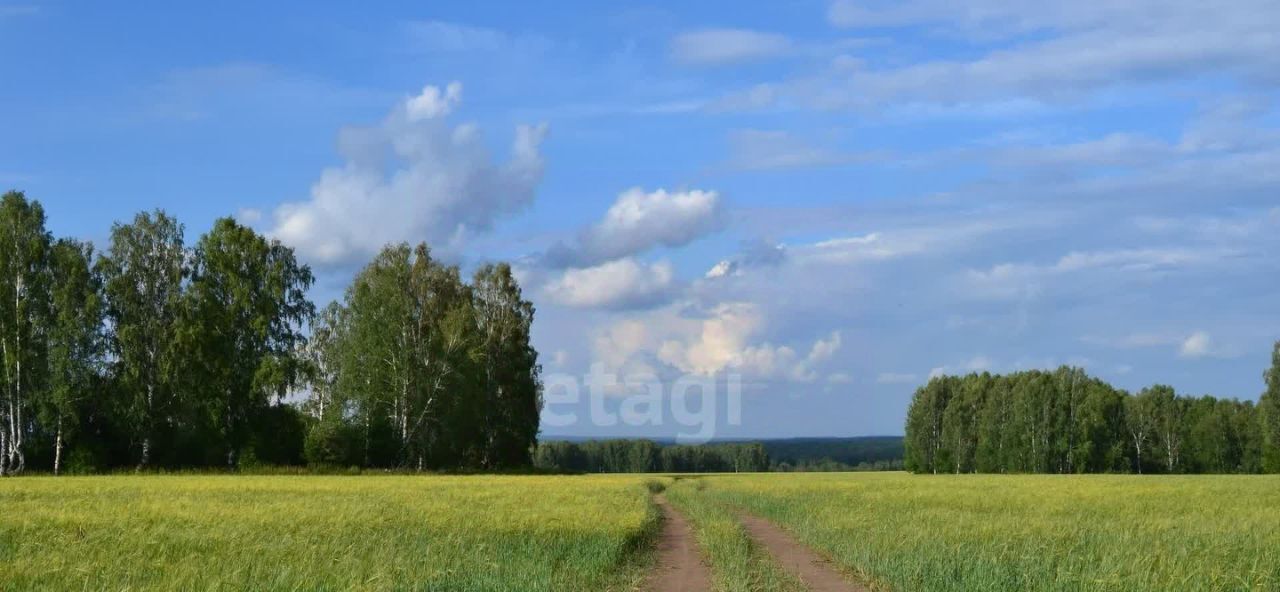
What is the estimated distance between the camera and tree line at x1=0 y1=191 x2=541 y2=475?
5316 cm

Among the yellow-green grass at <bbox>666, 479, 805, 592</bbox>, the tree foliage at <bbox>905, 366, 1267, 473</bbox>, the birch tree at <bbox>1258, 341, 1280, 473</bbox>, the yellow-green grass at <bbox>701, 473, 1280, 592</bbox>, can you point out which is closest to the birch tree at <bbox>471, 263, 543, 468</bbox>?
the yellow-green grass at <bbox>701, 473, 1280, 592</bbox>

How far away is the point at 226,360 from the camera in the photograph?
189 ft

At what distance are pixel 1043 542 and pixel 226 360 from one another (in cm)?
4739

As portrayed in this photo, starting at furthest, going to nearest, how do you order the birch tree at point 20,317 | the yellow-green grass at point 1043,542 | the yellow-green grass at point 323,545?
1. the birch tree at point 20,317
2. the yellow-green grass at point 1043,542
3. the yellow-green grass at point 323,545

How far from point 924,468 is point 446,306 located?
3070 inches

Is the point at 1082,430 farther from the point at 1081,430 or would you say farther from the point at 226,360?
the point at 226,360

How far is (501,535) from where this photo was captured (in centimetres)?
1972

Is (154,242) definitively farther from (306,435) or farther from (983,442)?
(983,442)

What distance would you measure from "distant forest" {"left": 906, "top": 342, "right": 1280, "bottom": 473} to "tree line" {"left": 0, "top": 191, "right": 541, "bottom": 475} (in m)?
62.6

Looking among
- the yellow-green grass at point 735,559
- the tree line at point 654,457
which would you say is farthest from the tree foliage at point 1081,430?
the yellow-green grass at point 735,559

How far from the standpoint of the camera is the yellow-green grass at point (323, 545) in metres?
12.9

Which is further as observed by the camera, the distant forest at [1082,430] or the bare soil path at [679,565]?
the distant forest at [1082,430]

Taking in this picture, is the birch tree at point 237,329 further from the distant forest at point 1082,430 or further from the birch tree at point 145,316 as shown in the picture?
the distant forest at point 1082,430

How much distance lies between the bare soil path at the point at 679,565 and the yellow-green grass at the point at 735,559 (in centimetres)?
17
